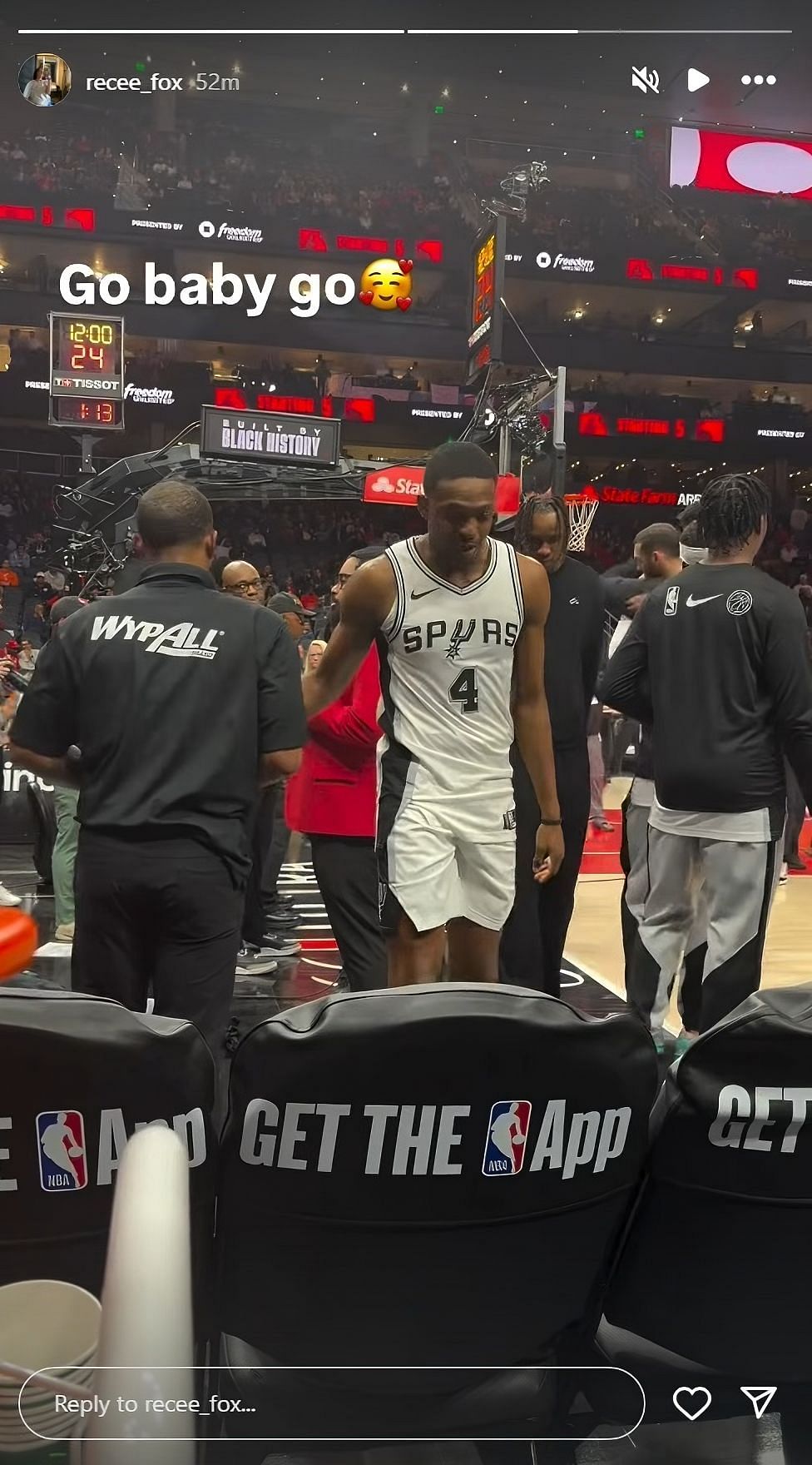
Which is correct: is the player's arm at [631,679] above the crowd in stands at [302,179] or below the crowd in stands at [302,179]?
below

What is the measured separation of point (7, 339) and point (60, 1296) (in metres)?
27.4

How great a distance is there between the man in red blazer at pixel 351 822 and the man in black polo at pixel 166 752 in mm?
803

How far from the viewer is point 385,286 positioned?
22203 millimetres

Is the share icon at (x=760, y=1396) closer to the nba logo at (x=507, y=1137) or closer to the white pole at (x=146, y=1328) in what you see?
the nba logo at (x=507, y=1137)

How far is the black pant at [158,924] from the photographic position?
2447 mm

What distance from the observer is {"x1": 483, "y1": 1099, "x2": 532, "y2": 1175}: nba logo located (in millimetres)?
1151

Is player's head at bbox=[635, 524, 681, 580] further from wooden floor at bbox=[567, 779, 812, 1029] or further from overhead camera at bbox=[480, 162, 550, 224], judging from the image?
overhead camera at bbox=[480, 162, 550, 224]

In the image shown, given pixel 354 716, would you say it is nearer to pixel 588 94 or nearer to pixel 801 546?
pixel 801 546

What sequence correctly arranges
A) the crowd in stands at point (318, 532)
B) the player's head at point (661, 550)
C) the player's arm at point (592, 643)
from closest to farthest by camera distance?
the player's arm at point (592, 643)
the player's head at point (661, 550)
the crowd in stands at point (318, 532)

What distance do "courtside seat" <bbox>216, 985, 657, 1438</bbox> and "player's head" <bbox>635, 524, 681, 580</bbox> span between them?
3306 mm

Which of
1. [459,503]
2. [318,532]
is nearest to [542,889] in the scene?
[459,503]

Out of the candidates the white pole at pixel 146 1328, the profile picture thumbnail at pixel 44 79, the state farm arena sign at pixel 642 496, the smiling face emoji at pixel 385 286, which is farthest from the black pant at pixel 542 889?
the state farm arena sign at pixel 642 496

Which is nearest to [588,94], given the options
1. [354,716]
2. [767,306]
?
[767,306]

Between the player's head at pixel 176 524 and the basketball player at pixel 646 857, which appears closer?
the player's head at pixel 176 524
